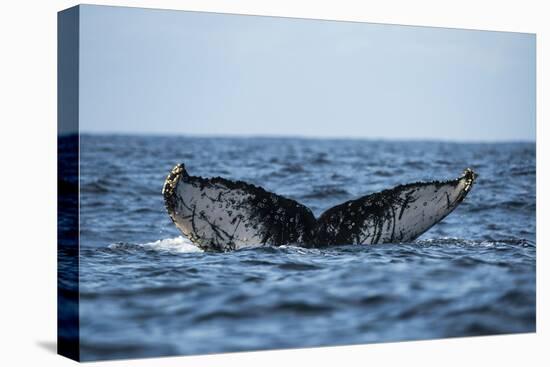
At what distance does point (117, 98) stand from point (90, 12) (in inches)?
43.5

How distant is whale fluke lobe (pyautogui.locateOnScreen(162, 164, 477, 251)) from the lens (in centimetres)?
1304

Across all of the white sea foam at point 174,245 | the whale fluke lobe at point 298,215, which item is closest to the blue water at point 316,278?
the white sea foam at point 174,245

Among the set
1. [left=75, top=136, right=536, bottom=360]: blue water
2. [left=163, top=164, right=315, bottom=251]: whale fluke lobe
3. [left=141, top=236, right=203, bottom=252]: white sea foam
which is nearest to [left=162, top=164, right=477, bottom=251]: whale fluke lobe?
[left=163, top=164, right=315, bottom=251]: whale fluke lobe

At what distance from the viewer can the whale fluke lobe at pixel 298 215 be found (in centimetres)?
1304

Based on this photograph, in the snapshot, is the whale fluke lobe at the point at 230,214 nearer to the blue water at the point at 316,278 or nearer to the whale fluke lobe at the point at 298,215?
the whale fluke lobe at the point at 298,215

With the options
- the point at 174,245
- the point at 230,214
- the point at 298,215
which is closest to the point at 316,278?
the point at 298,215

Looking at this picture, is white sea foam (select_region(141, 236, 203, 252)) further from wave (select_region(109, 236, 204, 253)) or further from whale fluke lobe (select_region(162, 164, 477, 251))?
whale fluke lobe (select_region(162, 164, 477, 251))

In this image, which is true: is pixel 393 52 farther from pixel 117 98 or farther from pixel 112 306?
pixel 112 306

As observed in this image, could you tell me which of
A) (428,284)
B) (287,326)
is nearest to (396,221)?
(428,284)

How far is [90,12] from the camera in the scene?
1260 cm

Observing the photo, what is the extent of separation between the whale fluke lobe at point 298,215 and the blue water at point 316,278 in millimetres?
168

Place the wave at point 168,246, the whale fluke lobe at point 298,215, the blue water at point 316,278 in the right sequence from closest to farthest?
the blue water at point 316,278
the whale fluke lobe at point 298,215
the wave at point 168,246

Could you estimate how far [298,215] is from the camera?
1342 cm

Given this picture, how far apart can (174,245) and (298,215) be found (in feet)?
5.90
